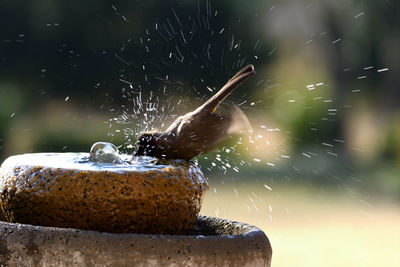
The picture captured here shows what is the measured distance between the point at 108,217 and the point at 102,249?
19 centimetres

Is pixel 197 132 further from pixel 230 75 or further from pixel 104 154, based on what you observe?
pixel 230 75

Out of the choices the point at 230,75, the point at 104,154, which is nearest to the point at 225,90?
the point at 104,154

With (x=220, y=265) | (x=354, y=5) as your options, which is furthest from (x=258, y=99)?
(x=220, y=265)

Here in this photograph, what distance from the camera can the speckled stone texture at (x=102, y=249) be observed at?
202cm

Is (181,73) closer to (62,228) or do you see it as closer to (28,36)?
(28,36)

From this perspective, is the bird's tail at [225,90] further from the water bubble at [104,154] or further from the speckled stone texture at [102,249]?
the speckled stone texture at [102,249]

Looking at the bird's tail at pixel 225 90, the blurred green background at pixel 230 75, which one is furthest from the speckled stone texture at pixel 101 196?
the blurred green background at pixel 230 75

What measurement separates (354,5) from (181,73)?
538cm

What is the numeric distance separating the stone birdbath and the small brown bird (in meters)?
0.13

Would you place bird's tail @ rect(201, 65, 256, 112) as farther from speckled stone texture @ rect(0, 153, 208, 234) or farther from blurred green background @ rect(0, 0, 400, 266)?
blurred green background @ rect(0, 0, 400, 266)

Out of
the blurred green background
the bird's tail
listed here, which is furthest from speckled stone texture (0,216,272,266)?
the blurred green background

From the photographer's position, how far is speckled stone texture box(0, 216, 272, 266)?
6.63 ft

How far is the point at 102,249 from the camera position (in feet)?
6.62

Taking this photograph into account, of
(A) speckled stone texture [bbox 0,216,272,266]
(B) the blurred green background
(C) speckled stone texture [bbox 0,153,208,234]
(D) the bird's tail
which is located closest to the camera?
(A) speckled stone texture [bbox 0,216,272,266]
